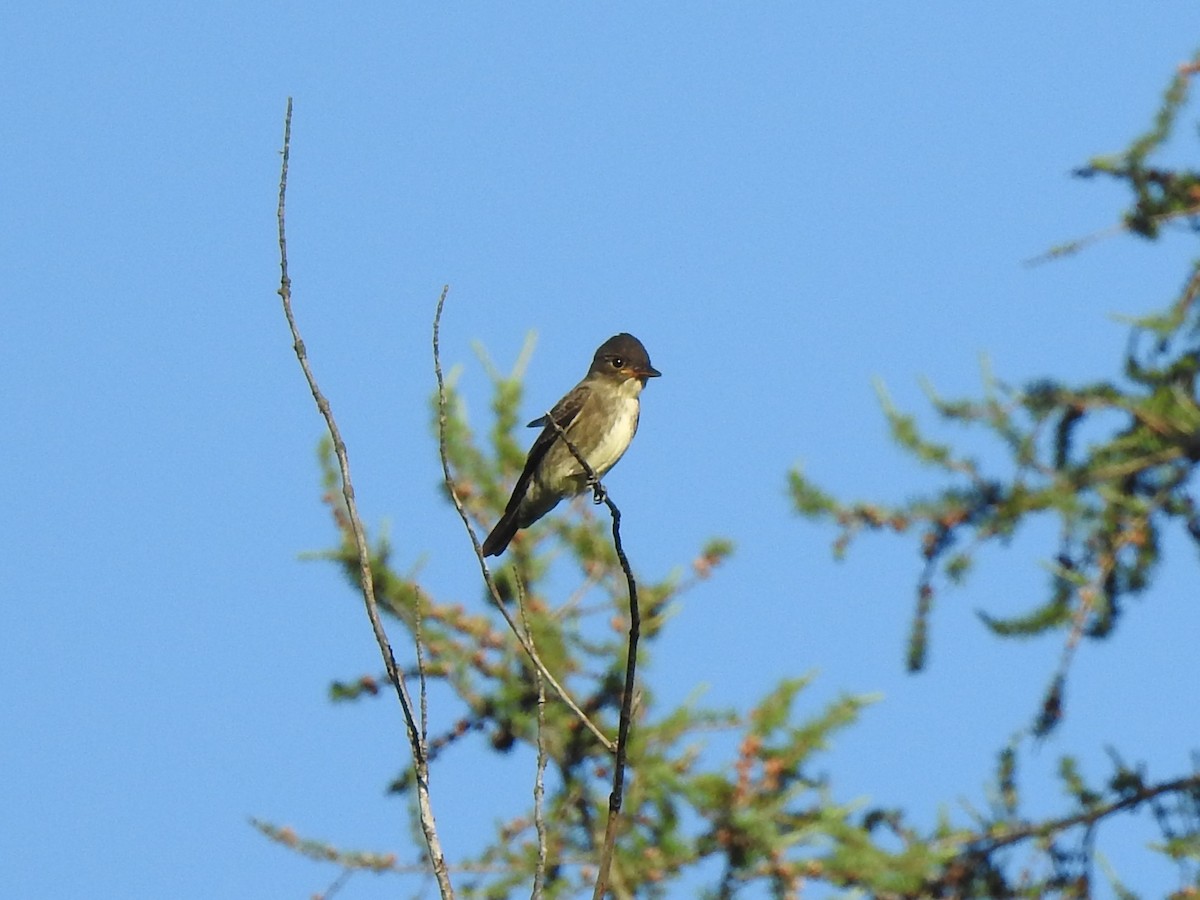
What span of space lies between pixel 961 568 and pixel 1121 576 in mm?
458

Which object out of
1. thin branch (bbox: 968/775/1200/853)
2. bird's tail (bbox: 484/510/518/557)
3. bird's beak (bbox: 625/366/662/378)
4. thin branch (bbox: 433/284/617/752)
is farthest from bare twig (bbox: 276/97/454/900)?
bird's tail (bbox: 484/510/518/557)

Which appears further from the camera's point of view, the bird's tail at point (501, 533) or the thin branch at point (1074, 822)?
the bird's tail at point (501, 533)

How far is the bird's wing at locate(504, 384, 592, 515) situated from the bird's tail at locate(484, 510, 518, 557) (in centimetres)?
3

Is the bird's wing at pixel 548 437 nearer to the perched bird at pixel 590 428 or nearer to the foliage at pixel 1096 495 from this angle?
the perched bird at pixel 590 428

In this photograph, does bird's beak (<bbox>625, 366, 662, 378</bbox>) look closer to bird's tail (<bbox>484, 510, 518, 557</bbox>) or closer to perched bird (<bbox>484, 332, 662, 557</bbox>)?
perched bird (<bbox>484, 332, 662, 557</bbox>)

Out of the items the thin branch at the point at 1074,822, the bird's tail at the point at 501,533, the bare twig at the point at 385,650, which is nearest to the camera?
the bare twig at the point at 385,650

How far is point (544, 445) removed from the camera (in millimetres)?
9258

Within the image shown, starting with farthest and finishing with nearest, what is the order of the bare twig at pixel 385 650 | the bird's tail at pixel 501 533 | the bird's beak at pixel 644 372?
the bird's tail at pixel 501 533
the bird's beak at pixel 644 372
the bare twig at pixel 385 650

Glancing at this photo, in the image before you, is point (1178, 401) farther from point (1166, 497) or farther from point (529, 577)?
point (529, 577)

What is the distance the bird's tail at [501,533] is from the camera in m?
9.48

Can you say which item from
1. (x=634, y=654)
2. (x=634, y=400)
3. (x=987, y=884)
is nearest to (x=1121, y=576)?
(x=987, y=884)

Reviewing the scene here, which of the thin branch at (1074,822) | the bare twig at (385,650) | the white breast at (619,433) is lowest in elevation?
the bare twig at (385,650)

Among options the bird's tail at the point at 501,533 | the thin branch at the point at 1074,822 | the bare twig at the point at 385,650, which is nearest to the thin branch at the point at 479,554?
the bare twig at the point at 385,650

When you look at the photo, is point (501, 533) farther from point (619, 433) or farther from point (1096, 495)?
point (1096, 495)
